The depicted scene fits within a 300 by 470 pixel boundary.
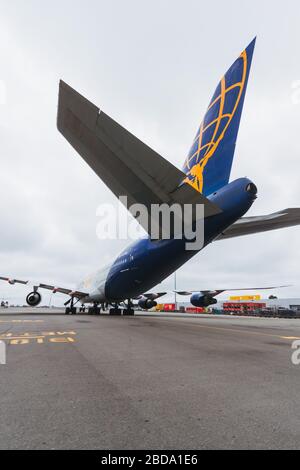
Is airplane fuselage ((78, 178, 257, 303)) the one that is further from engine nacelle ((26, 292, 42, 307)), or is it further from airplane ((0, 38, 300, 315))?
engine nacelle ((26, 292, 42, 307))

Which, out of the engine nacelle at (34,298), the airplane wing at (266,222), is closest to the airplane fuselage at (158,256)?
the airplane wing at (266,222)

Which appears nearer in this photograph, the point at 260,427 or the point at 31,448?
the point at 31,448

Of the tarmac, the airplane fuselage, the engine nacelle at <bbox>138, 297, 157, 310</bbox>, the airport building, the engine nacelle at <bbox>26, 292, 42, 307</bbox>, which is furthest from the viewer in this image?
the airport building

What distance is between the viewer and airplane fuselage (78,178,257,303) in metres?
11.6

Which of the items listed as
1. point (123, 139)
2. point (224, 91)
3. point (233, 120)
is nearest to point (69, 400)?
point (123, 139)

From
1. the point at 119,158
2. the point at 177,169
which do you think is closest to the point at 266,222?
the point at 177,169

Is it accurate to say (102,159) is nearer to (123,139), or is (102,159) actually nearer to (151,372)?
(123,139)

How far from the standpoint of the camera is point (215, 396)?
391cm

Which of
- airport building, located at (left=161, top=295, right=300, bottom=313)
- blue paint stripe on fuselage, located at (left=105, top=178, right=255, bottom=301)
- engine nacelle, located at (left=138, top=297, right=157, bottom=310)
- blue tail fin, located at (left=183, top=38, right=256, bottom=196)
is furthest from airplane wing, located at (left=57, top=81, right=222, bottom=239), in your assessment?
airport building, located at (left=161, top=295, right=300, bottom=313)

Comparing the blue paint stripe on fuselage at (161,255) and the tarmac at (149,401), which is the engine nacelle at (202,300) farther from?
the tarmac at (149,401)

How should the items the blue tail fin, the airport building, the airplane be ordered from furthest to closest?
the airport building, the blue tail fin, the airplane

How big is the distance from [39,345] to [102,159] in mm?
6043
